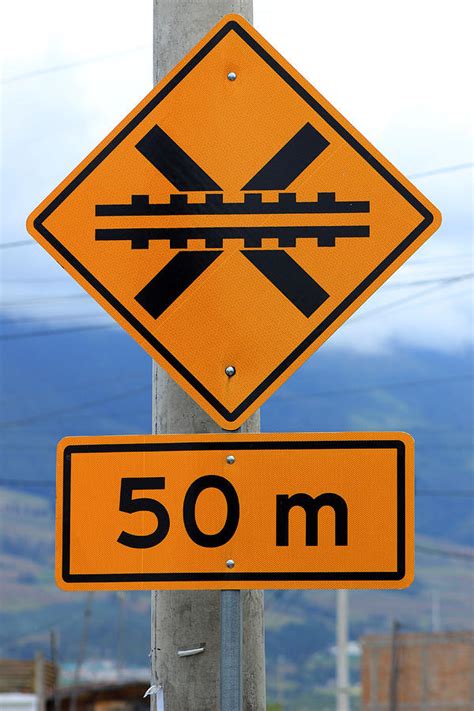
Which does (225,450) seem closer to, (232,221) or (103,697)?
(232,221)

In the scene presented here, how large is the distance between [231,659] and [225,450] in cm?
51

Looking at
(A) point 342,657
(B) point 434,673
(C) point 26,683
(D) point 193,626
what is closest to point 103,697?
(C) point 26,683

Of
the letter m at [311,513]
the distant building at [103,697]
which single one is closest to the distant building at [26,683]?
the distant building at [103,697]

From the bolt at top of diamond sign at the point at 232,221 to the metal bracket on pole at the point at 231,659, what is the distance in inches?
18.5

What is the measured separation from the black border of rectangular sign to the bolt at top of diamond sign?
0.12m

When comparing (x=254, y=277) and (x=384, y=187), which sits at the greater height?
(x=384, y=187)

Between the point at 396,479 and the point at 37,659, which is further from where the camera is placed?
the point at 37,659

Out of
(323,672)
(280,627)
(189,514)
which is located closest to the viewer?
(189,514)

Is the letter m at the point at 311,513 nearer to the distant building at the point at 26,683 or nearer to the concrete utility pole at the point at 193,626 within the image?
the concrete utility pole at the point at 193,626

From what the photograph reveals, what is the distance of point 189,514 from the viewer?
3129 mm

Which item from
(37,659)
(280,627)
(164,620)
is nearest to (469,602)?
(280,627)

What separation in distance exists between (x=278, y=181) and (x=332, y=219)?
17 centimetres

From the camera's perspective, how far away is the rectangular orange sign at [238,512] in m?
3.11

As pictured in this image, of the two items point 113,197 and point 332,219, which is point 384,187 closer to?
point 332,219
